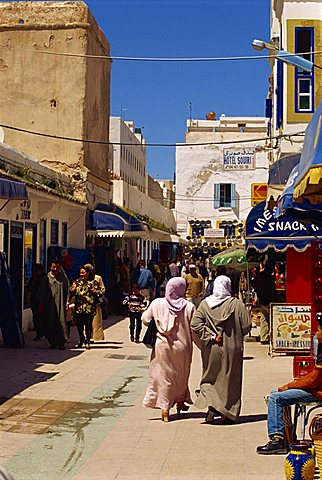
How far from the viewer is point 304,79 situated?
1995 centimetres

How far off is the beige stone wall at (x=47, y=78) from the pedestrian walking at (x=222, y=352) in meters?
15.5

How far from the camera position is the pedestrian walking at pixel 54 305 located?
639 inches

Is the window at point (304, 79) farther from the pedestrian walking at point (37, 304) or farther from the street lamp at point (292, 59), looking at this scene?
the pedestrian walking at point (37, 304)

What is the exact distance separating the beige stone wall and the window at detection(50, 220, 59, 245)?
9.58 feet

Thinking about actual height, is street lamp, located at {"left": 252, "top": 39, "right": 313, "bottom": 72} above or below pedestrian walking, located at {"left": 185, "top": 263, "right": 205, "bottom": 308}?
above

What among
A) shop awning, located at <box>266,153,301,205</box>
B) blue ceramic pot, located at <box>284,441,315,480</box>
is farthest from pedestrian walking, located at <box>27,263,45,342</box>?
blue ceramic pot, located at <box>284,441,315,480</box>

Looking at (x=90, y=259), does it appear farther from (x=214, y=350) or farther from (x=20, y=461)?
(x=20, y=461)

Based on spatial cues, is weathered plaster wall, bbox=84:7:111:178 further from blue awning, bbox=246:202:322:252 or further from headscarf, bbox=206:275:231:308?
headscarf, bbox=206:275:231:308

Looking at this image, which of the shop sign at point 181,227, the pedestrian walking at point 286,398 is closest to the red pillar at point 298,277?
the pedestrian walking at point 286,398

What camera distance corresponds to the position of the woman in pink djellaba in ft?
31.4

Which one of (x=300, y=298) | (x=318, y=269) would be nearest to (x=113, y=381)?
(x=300, y=298)

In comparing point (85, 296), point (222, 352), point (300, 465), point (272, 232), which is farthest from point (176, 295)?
point (85, 296)

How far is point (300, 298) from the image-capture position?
43.5 ft

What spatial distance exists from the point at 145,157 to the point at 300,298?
82202 mm
